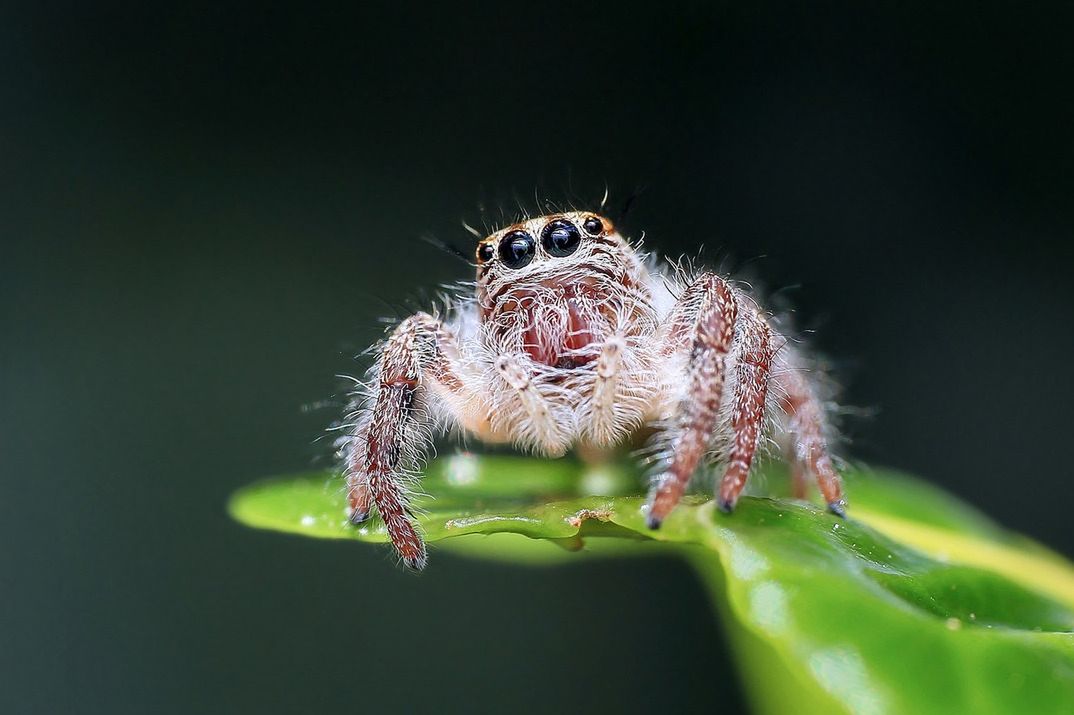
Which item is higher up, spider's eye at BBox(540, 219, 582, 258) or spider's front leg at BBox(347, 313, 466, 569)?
spider's eye at BBox(540, 219, 582, 258)

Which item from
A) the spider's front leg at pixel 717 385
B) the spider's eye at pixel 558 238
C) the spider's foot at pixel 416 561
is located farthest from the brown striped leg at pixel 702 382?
the spider's foot at pixel 416 561

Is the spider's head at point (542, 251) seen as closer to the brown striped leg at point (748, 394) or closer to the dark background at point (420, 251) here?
the brown striped leg at point (748, 394)

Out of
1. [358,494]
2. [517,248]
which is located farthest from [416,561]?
[517,248]

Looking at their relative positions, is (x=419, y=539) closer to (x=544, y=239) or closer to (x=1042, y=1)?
(x=544, y=239)

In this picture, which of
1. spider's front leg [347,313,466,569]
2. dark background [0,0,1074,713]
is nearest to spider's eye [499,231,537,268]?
spider's front leg [347,313,466,569]

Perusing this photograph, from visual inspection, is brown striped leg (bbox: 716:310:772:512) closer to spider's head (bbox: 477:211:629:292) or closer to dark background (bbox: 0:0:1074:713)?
spider's head (bbox: 477:211:629:292)

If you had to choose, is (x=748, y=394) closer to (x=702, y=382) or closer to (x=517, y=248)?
(x=702, y=382)
